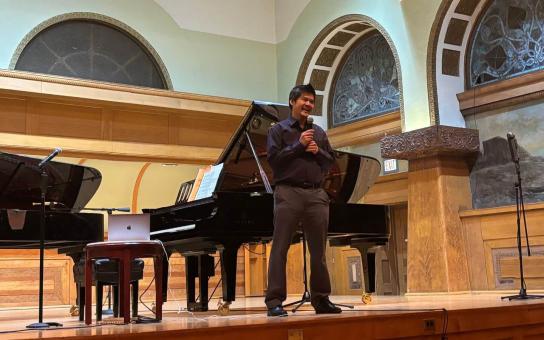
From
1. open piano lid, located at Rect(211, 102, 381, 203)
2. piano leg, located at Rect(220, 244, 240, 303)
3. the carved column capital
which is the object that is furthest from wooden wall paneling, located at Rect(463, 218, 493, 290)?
piano leg, located at Rect(220, 244, 240, 303)

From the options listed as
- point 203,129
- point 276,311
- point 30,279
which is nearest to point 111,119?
point 203,129

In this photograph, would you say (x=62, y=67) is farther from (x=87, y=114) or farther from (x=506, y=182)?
(x=506, y=182)

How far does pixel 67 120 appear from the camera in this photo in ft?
29.1

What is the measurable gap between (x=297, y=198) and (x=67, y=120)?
18.9 ft

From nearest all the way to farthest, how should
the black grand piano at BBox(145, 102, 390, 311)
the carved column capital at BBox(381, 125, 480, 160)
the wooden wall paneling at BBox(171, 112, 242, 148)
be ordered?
1. the black grand piano at BBox(145, 102, 390, 311)
2. the carved column capital at BBox(381, 125, 480, 160)
3. the wooden wall paneling at BBox(171, 112, 242, 148)

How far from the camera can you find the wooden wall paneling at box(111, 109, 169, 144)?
30.3 ft

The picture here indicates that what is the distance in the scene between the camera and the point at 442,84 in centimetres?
825

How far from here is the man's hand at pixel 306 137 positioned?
12.6 feet

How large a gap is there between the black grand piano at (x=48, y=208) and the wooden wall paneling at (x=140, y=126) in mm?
3563

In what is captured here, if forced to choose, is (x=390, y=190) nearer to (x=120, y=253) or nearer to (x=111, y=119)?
(x=111, y=119)

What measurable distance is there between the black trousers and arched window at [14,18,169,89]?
5956 mm

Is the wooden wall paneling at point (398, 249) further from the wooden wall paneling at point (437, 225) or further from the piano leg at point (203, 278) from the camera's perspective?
the piano leg at point (203, 278)

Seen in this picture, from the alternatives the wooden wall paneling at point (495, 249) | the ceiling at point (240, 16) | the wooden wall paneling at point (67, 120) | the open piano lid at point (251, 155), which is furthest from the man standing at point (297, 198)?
the ceiling at point (240, 16)

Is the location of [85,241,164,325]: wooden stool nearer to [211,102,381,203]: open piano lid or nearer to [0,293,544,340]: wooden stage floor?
[0,293,544,340]: wooden stage floor
